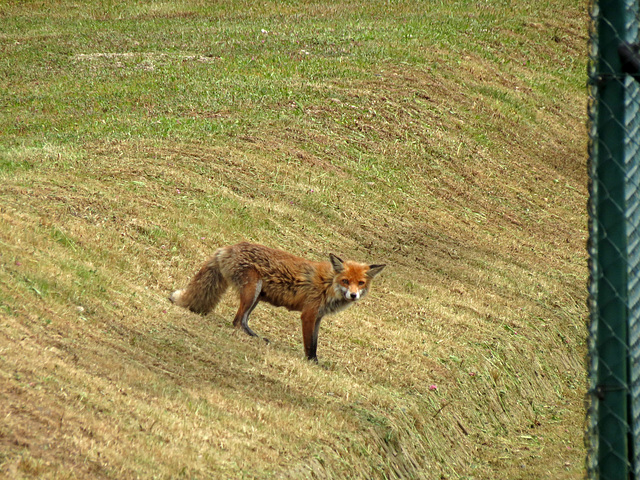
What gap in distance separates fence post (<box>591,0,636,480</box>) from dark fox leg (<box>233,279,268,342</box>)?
5802mm

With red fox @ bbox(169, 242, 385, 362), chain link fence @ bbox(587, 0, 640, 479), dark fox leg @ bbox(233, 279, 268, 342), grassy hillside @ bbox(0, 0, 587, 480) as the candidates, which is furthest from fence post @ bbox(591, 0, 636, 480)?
dark fox leg @ bbox(233, 279, 268, 342)

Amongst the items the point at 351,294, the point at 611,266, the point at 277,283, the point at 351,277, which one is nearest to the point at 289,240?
the point at 277,283

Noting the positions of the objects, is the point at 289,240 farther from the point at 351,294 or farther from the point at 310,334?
the point at 351,294

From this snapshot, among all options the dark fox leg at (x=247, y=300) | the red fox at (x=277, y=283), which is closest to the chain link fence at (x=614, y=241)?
the red fox at (x=277, y=283)

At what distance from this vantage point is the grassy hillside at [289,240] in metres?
6.65

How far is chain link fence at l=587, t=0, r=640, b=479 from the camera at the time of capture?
365 cm

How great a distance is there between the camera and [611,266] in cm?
367

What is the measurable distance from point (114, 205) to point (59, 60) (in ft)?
43.9

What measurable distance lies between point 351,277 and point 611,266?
5.44m

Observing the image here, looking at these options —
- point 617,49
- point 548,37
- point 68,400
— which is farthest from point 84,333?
point 548,37

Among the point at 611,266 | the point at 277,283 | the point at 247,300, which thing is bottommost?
the point at 247,300

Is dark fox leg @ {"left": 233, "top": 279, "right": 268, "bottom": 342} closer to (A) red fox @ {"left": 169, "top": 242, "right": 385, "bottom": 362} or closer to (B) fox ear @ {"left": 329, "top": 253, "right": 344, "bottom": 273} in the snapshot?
(A) red fox @ {"left": 169, "top": 242, "right": 385, "bottom": 362}

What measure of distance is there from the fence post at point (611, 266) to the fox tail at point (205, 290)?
614cm

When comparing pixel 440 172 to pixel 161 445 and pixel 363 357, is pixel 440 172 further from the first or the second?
pixel 161 445
